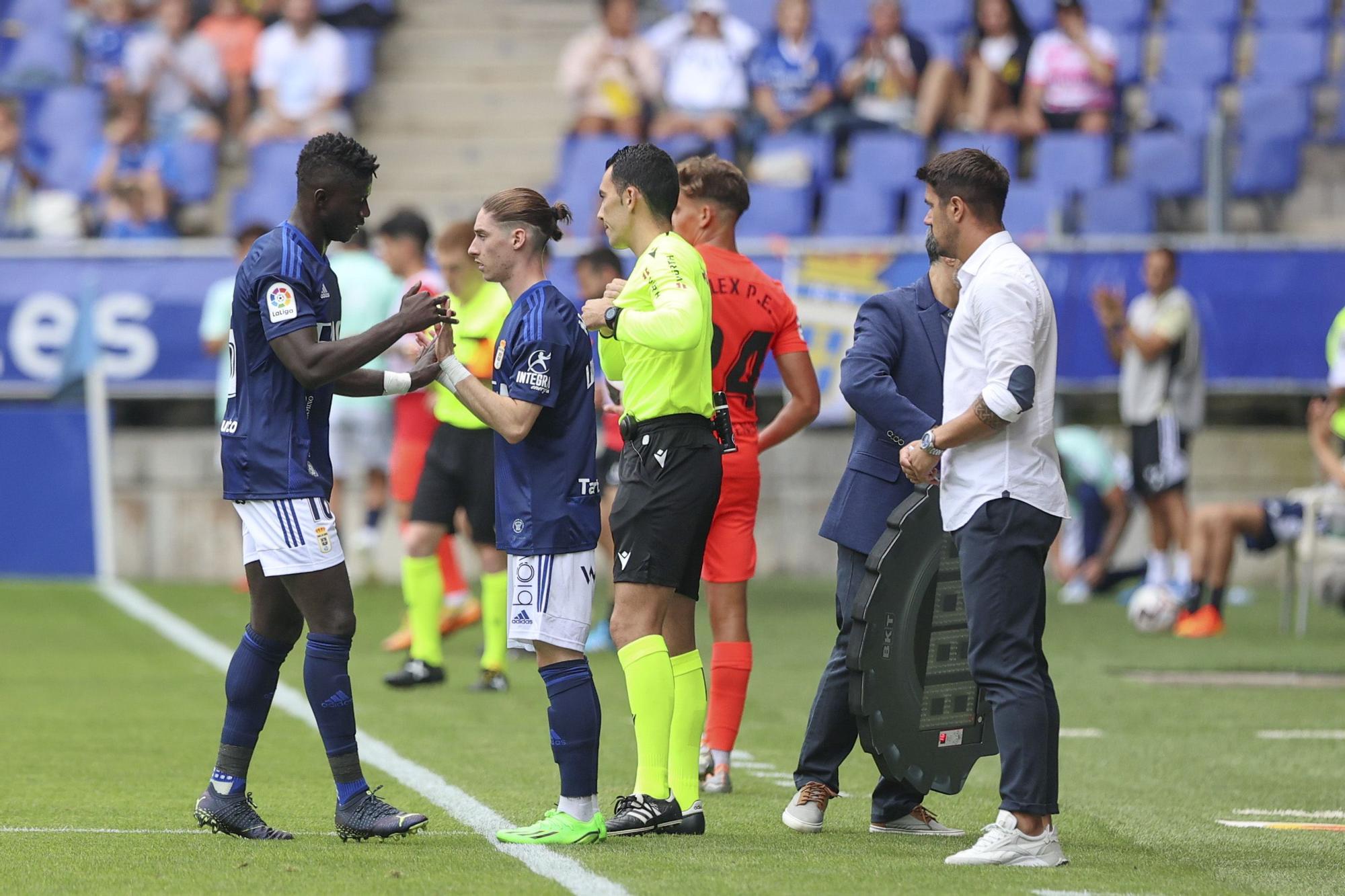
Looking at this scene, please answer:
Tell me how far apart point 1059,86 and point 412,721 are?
10223 millimetres

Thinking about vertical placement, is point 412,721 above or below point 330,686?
below

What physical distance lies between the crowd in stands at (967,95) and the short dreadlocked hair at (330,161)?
9575mm

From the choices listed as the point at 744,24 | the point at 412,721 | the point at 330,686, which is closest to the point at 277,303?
the point at 330,686

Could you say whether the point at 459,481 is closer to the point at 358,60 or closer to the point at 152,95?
the point at 152,95

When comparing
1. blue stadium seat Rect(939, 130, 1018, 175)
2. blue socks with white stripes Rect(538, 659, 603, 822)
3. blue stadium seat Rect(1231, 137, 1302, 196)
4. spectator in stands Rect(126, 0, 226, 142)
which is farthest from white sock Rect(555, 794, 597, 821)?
spectator in stands Rect(126, 0, 226, 142)

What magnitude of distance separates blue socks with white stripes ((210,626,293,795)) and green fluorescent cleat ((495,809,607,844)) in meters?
0.79

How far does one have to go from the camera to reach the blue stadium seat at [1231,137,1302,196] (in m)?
15.4

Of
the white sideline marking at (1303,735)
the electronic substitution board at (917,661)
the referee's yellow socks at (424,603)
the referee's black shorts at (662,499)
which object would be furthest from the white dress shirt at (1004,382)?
the referee's yellow socks at (424,603)

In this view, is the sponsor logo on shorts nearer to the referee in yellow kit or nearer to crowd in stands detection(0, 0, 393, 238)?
the referee in yellow kit

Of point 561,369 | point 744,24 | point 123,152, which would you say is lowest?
point 561,369

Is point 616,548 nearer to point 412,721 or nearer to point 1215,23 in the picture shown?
point 412,721

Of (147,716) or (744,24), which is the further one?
(744,24)

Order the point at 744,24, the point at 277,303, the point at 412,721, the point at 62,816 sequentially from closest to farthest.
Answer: the point at 277,303, the point at 62,816, the point at 412,721, the point at 744,24

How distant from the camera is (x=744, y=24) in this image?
17.9 meters
